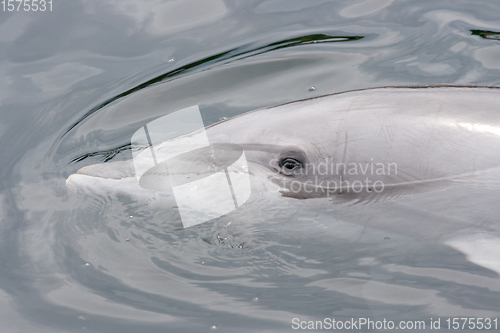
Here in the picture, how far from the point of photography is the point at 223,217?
4281mm

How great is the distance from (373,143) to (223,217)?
1489 mm

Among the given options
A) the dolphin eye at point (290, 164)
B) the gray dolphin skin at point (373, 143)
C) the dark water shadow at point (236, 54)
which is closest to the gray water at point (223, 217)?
the dark water shadow at point (236, 54)

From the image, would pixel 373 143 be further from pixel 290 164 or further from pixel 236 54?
pixel 236 54

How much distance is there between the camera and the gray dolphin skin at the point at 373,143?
375 cm

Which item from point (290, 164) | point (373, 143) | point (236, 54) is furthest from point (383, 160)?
point (236, 54)

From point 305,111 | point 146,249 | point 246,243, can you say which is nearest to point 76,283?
point 146,249

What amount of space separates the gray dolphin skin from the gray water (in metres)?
0.17

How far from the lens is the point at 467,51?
6.64m

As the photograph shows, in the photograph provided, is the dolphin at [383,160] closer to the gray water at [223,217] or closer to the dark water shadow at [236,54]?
the gray water at [223,217]

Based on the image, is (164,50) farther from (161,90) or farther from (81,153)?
(81,153)

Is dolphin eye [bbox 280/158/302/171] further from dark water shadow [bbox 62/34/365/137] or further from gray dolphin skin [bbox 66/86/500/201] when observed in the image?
dark water shadow [bbox 62/34/365/137]

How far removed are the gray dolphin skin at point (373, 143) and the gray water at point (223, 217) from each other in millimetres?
171

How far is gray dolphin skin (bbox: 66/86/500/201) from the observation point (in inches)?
148

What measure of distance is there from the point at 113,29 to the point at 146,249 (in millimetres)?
4014
